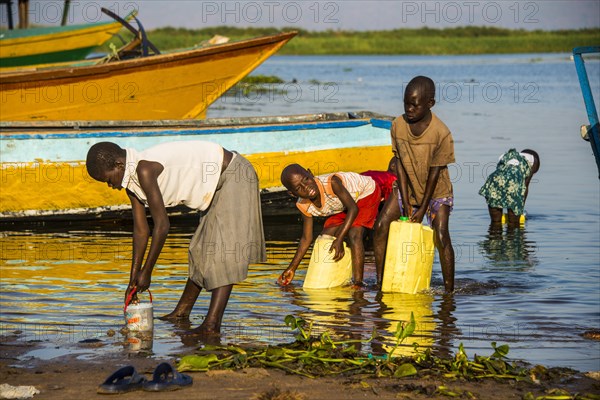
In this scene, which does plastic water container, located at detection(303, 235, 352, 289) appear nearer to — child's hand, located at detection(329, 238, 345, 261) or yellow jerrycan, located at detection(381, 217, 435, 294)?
child's hand, located at detection(329, 238, 345, 261)

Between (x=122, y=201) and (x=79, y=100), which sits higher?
(x=79, y=100)

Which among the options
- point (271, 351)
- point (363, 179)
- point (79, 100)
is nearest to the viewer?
point (271, 351)

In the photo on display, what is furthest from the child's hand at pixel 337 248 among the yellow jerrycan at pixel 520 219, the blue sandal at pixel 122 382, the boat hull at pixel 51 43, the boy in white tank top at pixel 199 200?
the boat hull at pixel 51 43

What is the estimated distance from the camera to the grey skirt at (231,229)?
5.73m

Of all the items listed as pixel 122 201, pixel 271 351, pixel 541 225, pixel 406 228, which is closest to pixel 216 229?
pixel 271 351

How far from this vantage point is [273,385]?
4723 millimetres

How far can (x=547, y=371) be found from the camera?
16.3 ft

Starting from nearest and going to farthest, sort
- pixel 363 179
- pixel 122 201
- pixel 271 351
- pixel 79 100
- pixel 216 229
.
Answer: pixel 271 351 < pixel 216 229 < pixel 363 179 < pixel 122 201 < pixel 79 100

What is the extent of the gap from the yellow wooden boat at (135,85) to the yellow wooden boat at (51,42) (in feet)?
16.6

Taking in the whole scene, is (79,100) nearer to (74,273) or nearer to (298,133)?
(298,133)

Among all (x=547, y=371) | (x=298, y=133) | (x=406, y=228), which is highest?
(x=298, y=133)

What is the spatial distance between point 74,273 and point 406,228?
112 inches

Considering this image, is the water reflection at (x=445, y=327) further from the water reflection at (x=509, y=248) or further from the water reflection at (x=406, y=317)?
the water reflection at (x=509, y=248)

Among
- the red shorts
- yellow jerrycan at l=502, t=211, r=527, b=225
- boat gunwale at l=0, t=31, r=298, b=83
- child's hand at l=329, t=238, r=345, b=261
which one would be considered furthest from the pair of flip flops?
boat gunwale at l=0, t=31, r=298, b=83
